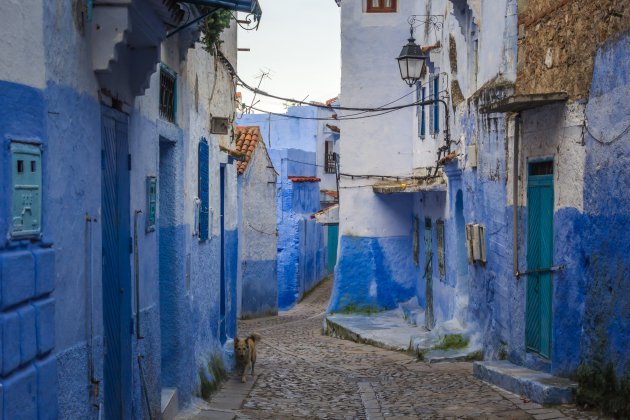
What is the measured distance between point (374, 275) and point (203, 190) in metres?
11.8

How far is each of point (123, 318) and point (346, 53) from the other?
16.6 meters

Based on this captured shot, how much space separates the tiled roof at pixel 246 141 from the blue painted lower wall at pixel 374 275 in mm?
3710

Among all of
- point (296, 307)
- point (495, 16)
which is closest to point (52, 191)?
point (495, 16)

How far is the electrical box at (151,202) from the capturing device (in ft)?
26.9

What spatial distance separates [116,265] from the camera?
7184 millimetres

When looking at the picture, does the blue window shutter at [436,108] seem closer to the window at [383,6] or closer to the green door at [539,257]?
the window at [383,6]

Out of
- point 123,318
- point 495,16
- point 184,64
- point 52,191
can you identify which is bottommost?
point 123,318

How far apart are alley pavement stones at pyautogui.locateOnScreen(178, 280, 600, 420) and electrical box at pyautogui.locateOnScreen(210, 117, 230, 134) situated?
352 centimetres

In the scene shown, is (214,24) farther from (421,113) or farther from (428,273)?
(421,113)

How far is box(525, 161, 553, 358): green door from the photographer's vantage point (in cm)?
1030

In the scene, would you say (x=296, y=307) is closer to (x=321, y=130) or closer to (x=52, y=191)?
(x=321, y=130)

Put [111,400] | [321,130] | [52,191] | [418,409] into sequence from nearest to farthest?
1. [52,191]
2. [111,400]
3. [418,409]
4. [321,130]

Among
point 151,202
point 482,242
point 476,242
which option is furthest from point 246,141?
point 151,202

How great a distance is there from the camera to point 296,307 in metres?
31.3
